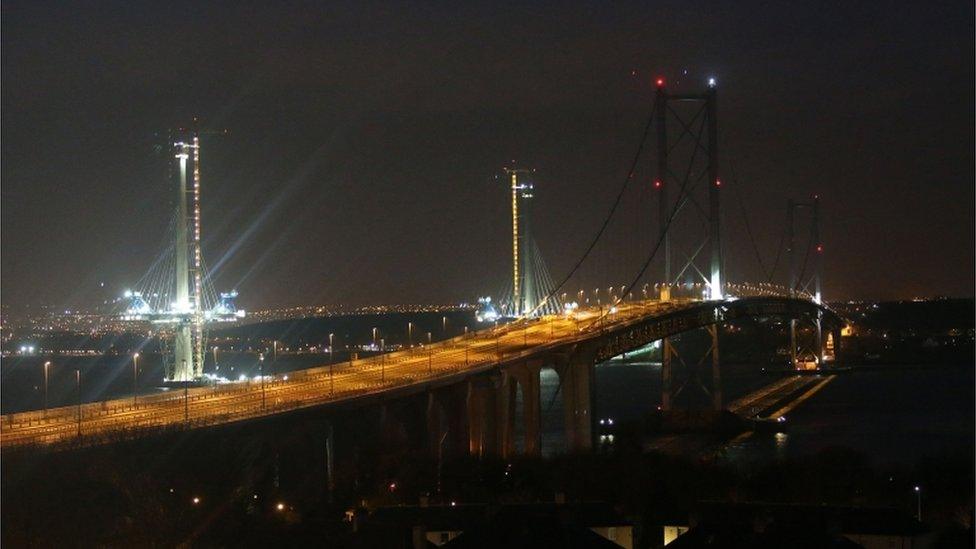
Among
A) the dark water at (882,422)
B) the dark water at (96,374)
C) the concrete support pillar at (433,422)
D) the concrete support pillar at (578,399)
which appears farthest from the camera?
the dark water at (96,374)

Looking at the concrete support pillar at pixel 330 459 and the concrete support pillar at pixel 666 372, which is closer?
the concrete support pillar at pixel 330 459

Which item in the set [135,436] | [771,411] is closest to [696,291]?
[771,411]

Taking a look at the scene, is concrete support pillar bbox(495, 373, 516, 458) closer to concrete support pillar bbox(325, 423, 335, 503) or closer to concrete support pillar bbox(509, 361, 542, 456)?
concrete support pillar bbox(509, 361, 542, 456)

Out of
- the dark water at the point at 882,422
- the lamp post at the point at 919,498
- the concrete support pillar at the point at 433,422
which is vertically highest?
the concrete support pillar at the point at 433,422

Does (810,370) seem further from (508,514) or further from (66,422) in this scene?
(508,514)

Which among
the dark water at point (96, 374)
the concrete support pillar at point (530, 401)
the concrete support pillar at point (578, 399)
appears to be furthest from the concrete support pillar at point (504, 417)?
A: the dark water at point (96, 374)

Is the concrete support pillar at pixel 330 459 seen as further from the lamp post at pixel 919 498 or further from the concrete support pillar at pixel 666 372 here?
the concrete support pillar at pixel 666 372
